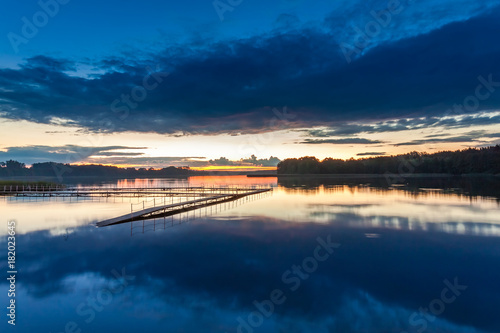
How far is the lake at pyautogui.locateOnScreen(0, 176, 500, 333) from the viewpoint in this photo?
7.99m

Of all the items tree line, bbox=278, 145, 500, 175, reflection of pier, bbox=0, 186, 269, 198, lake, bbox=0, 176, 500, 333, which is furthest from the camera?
tree line, bbox=278, 145, 500, 175

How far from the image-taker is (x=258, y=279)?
34.5 ft

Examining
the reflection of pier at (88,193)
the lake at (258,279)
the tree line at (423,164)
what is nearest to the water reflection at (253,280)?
the lake at (258,279)

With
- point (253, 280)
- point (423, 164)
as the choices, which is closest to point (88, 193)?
point (253, 280)

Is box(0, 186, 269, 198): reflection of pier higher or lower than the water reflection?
higher

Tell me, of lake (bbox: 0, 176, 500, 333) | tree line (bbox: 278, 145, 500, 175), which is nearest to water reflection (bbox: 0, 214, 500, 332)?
lake (bbox: 0, 176, 500, 333)

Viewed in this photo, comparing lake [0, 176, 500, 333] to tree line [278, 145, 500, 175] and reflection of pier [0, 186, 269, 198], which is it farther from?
tree line [278, 145, 500, 175]

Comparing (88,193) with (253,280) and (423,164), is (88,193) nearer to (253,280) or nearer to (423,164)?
(253,280)

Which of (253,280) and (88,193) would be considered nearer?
(253,280)

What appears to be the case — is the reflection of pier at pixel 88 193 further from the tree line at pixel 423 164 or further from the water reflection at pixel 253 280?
the tree line at pixel 423 164

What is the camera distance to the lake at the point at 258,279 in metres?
7.99

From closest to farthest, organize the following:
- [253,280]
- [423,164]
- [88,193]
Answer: [253,280] → [88,193] → [423,164]

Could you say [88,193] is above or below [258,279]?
above

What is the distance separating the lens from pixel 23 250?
47.0 ft
